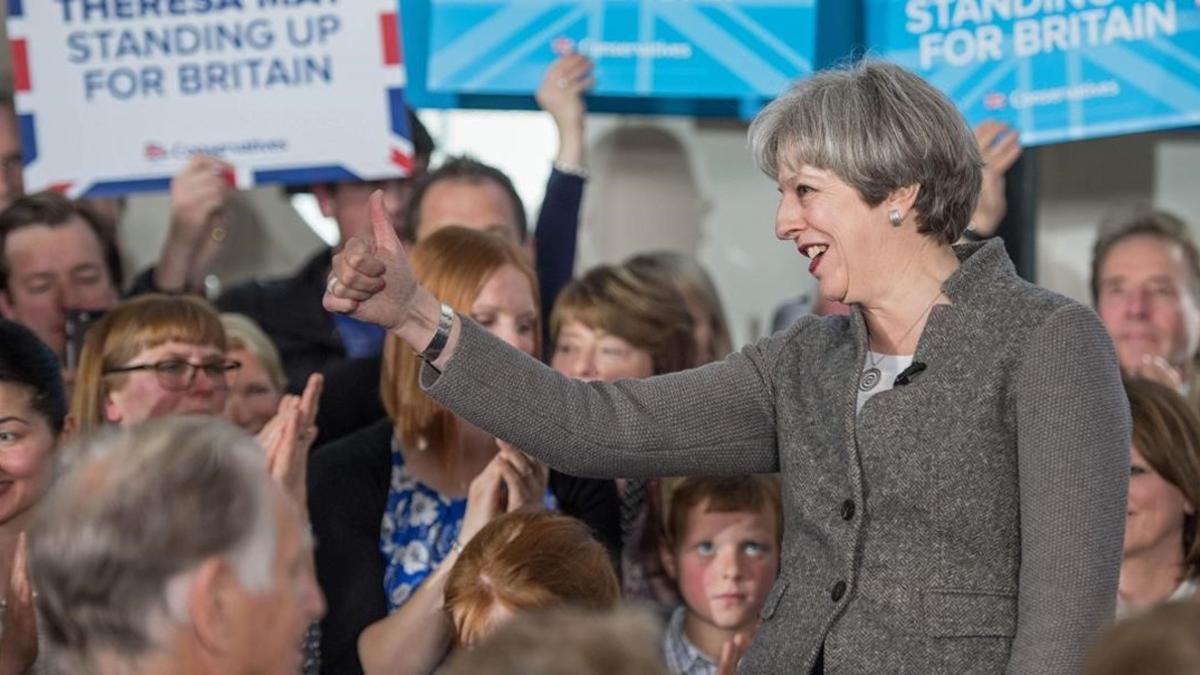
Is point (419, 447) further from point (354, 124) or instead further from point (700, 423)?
point (354, 124)

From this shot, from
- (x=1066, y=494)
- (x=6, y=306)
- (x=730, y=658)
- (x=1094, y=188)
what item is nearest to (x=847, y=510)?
(x=1066, y=494)

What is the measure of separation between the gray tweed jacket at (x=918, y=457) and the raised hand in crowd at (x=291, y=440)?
59 centimetres

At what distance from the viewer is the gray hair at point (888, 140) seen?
9.20ft

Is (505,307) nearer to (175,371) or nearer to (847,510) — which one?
(175,371)

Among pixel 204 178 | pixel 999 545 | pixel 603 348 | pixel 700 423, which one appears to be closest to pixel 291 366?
pixel 204 178

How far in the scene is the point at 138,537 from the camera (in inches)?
78.7

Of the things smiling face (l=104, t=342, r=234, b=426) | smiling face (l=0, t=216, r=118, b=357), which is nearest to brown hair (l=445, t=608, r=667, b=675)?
smiling face (l=104, t=342, r=234, b=426)

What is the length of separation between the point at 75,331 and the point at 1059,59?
2.39 m

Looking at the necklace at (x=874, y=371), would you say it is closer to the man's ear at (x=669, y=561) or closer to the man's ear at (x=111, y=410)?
the man's ear at (x=669, y=561)

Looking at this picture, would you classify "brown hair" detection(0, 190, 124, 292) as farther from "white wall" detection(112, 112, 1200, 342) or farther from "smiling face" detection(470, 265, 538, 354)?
"white wall" detection(112, 112, 1200, 342)

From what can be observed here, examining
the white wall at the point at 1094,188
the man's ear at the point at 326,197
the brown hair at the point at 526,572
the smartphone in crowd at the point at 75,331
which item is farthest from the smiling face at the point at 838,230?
the white wall at the point at 1094,188

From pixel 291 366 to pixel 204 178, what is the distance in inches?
23.1

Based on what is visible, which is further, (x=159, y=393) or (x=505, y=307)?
(x=159, y=393)

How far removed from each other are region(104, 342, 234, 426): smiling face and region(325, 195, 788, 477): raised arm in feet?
3.92
